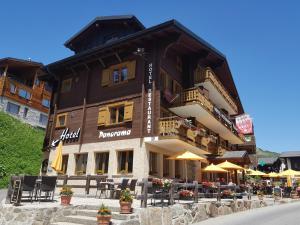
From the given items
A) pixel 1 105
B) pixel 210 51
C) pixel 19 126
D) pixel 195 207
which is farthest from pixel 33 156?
pixel 195 207

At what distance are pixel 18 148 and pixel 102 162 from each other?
13181 mm

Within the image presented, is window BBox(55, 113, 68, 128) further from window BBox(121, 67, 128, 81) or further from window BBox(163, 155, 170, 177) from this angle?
window BBox(163, 155, 170, 177)

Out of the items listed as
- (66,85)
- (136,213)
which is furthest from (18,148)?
(136,213)

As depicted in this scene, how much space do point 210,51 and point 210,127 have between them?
7366 mm

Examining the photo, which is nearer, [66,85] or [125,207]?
[125,207]

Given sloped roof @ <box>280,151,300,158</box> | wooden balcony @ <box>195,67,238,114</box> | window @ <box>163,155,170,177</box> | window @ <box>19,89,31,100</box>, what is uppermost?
window @ <box>19,89,31,100</box>

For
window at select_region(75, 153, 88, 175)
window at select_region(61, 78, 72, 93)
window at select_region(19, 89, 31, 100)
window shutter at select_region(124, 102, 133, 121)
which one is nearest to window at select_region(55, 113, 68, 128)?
window at select_region(61, 78, 72, 93)

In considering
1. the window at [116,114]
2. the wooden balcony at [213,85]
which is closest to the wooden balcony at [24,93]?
the window at [116,114]

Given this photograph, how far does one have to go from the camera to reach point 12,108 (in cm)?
4116

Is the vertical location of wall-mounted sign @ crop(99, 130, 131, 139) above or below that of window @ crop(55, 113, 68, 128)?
below

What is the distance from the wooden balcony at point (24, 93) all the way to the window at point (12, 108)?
720 millimetres

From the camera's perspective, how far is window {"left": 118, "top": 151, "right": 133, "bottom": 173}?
Result: 20203mm

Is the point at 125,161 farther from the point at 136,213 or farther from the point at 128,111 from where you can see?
the point at 136,213

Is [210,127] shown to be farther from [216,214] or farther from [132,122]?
[216,214]
